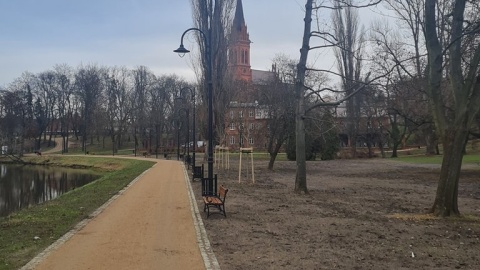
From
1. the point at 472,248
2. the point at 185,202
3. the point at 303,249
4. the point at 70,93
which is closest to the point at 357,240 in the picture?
the point at 303,249

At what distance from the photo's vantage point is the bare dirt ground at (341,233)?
7160mm

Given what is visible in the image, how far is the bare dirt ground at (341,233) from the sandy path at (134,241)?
56 cm

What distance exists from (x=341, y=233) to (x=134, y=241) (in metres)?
3.92

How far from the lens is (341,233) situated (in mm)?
9344

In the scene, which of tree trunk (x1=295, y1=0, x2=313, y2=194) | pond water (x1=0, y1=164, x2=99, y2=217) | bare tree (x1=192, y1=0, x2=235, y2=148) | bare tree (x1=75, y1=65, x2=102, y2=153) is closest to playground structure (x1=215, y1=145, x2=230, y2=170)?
bare tree (x1=192, y1=0, x2=235, y2=148)

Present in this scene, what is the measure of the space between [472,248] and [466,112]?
444cm

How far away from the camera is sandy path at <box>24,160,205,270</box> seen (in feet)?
22.7

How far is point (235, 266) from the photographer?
681cm

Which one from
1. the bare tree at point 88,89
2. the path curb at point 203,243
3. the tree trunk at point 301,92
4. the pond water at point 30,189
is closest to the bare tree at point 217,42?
the pond water at point 30,189

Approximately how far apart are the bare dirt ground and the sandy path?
556 mm

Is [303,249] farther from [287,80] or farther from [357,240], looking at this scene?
[287,80]

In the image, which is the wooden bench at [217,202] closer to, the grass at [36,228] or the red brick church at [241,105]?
the grass at [36,228]

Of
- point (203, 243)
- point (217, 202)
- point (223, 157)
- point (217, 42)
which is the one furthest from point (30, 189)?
point (203, 243)

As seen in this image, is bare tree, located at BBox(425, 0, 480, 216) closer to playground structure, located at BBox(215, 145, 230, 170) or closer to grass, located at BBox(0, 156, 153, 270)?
grass, located at BBox(0, 156, 153, 270)
